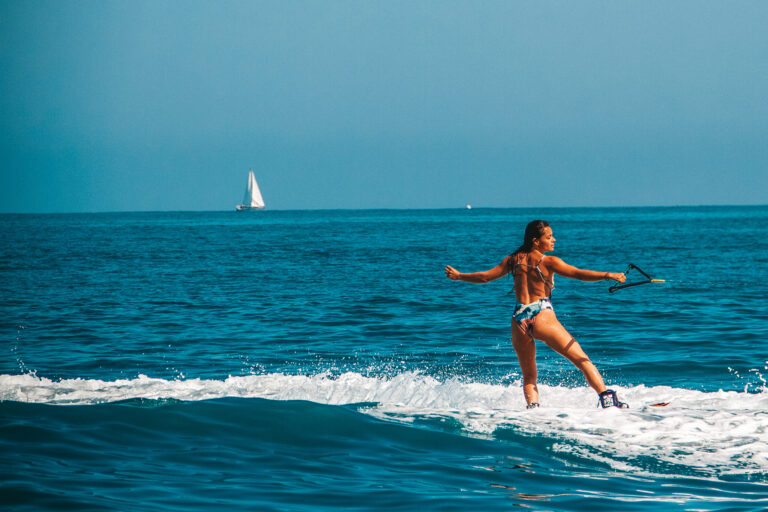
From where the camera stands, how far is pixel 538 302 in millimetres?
8648

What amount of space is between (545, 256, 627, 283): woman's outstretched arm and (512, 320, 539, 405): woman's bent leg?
77 cm

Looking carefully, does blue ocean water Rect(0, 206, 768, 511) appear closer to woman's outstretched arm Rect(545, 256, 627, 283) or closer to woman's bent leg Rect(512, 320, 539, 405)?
woman's bent leg Rect(512, 320, 539, 405)

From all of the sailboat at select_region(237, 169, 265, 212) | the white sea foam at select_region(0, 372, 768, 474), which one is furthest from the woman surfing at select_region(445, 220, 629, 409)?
the sailboat at select_region(237, 169, 265, 212)

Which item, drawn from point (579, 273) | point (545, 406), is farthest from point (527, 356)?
point (579, 273)

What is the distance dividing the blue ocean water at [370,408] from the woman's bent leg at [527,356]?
0.28 m

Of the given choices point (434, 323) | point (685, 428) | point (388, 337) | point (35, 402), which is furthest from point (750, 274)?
point (35, 402)

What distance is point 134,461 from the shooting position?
708 cm

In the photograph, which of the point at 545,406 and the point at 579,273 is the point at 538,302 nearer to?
the point at 579,273

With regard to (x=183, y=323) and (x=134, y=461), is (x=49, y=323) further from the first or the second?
(x=134, y=461)

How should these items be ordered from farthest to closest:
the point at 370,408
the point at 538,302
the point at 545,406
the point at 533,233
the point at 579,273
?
the point at 545,406 → the point at 370,408 → the point at 538,302 → the point at 533,233 → the point at 579,273

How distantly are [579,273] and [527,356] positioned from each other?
1.17m

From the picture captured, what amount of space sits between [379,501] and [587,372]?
3.23 meters

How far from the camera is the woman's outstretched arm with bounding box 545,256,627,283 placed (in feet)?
26.1

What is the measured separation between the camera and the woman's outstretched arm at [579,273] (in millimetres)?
7953
